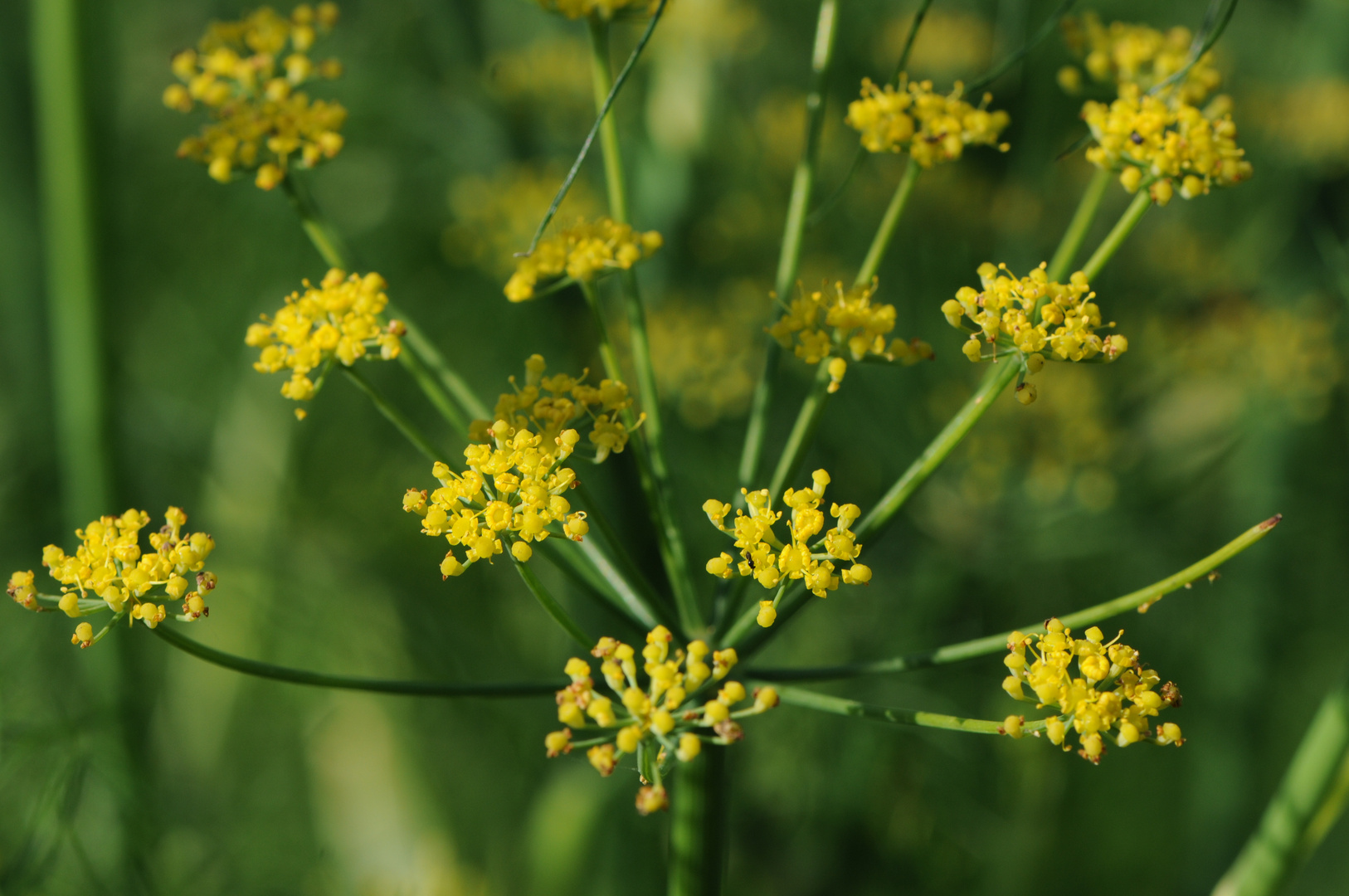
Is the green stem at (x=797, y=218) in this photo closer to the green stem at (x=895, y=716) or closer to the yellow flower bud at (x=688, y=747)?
the green stem at (x=895, y=716)

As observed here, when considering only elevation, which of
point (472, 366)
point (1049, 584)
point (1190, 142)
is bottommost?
point (1049, 584)

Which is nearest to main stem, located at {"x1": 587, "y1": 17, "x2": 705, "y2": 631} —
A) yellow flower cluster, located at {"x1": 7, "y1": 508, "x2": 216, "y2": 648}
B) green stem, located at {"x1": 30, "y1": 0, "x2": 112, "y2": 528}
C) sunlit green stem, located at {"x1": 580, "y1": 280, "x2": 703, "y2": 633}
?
sunlit green stem, located at {"x1": 580, "y1": 280, "x2": 703, "y2": 633}

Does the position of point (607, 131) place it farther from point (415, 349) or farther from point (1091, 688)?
point (1091, 688)

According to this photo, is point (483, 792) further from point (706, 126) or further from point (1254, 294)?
point (1254, 294)

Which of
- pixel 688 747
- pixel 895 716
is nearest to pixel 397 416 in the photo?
pixel 688 747

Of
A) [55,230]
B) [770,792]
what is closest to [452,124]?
[55,230]

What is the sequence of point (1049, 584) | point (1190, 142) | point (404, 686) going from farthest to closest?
point (1049, 584)
point (1190, 142)
point (404, 686)
